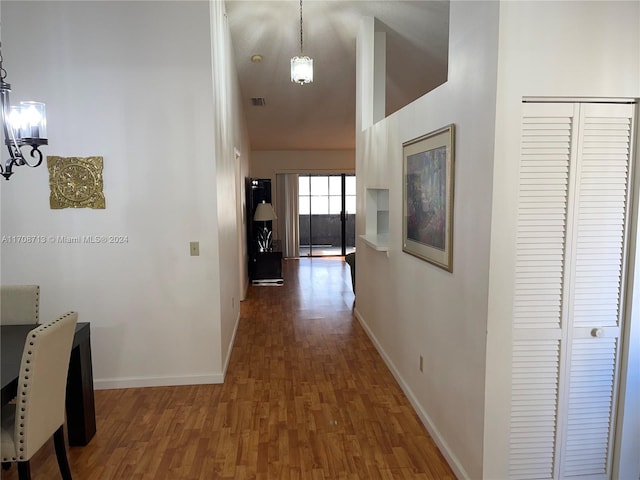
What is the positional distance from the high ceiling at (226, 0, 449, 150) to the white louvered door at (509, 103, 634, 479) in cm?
278

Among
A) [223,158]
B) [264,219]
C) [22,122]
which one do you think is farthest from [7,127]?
[264,219]

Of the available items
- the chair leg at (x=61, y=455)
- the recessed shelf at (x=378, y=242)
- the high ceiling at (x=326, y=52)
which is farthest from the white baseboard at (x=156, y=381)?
the high ceiling at (x=326, y=52)

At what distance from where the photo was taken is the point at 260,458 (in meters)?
2.55


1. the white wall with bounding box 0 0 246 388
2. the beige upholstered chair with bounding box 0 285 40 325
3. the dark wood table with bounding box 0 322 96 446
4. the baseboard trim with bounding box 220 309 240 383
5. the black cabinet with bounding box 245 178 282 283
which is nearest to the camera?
the dark wood table with bounding box 0 322 96 446

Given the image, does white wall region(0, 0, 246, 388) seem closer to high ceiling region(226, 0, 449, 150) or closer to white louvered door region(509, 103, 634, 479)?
high ceiling region(226, 0, 449, 150)

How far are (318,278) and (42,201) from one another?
16.7ft

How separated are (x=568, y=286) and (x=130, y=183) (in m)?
2.97

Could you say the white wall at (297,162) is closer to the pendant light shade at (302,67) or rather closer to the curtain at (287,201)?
the curtain at (287,201)

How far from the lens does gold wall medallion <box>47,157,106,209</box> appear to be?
10.7 feet

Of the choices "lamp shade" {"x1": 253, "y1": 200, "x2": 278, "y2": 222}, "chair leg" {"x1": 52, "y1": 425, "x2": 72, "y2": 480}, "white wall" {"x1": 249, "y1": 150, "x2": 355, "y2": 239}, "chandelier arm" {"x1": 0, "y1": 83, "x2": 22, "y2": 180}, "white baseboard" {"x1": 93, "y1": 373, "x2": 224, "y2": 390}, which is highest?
"white wall" {"x1": 249, "y1": 150, "x2": 355, "y2": 239}

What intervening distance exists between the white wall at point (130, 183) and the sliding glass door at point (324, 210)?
6447mm

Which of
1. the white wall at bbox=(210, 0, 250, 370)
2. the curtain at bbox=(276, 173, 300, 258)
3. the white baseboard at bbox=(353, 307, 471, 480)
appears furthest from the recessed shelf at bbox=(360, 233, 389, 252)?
the curtain at bbox=(276, 173, 300, 258)

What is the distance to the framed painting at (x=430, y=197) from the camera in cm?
244

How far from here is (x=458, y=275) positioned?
91.5 inches
